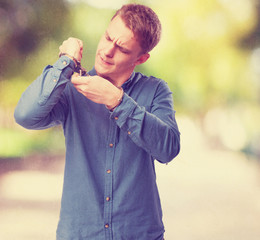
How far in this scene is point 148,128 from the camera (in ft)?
3.27

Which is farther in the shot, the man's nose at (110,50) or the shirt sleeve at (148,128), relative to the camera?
the man's nose at (110,50)

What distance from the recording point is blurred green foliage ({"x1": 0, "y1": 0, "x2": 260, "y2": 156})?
2.97 m

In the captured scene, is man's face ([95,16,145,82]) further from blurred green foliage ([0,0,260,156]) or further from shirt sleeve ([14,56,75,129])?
blurred green foliage ([0,0,260,156])

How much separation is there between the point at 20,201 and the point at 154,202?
2194mm

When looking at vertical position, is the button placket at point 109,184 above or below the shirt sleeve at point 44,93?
below

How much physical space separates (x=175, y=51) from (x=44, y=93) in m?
2.41

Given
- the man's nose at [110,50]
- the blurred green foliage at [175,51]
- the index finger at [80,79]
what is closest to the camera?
the index finger at [80,79]

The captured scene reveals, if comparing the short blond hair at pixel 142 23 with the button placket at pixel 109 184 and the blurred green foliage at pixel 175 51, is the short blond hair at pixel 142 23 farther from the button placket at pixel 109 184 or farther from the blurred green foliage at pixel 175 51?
the blurred green foliage at pixel 175 51

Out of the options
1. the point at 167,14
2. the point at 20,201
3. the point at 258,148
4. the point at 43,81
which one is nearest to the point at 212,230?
the point at 258,148

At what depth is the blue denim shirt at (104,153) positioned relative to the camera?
995 mm

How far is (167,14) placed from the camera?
315 cm

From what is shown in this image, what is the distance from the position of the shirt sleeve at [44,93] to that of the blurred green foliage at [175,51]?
6.02 ft

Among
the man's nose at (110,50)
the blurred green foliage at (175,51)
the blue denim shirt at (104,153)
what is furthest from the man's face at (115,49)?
the blurred green foliage at (175,51)

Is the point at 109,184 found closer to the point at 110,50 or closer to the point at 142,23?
the point at 110,50
